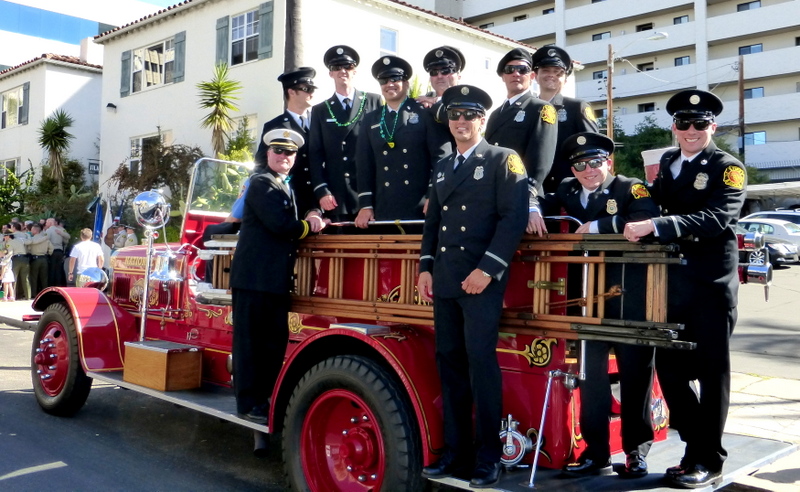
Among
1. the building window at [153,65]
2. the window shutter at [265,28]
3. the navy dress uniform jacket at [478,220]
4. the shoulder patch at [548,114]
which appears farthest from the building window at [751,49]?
the navy dress uniform jacket at [478,220]

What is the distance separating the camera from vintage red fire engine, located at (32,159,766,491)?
9.78ft

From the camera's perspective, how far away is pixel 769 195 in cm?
Result: 3216

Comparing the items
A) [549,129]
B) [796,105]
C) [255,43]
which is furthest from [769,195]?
[549,129]

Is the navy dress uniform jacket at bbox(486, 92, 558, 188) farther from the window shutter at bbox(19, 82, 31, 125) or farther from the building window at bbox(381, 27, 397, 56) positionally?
the window shutter at bbox(19, 82, 31, 125)

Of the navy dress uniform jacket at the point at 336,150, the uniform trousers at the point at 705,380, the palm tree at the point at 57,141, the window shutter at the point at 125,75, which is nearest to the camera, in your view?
the uniform trousers at the point at 705,380

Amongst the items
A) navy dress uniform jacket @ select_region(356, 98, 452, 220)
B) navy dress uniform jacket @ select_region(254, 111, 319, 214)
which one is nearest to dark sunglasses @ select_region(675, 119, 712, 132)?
navy dress uniform jacket @ select_region(356, 98, 452, 220)

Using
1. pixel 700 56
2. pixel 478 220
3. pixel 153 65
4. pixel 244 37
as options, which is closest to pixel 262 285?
pixel 478 220

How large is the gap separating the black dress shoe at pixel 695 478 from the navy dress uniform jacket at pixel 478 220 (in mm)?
1098

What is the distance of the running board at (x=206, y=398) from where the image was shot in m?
4.01

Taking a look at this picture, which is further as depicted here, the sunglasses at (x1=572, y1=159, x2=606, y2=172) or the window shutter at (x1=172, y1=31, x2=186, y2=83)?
the window shutter at (x1=172, y1=31, x2=186, y2=83)

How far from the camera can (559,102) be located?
4.50 meters

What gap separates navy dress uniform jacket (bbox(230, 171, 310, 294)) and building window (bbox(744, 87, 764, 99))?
1607 inches

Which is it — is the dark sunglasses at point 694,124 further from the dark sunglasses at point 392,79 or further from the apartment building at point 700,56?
the apartment building at point 700,56

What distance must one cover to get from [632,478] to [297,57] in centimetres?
1275
